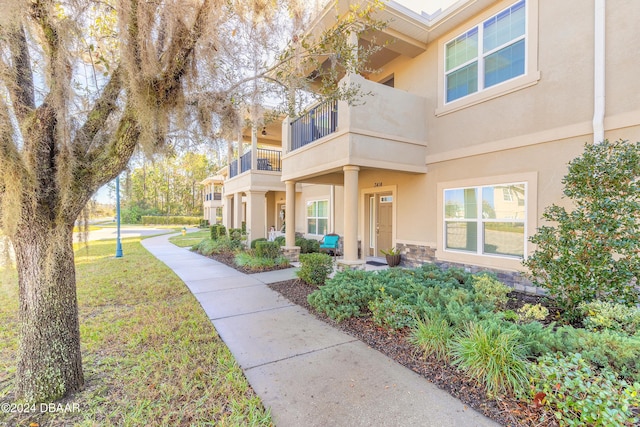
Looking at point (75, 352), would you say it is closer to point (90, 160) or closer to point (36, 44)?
point (90, 160)

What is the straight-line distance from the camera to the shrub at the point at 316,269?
23.0 ft

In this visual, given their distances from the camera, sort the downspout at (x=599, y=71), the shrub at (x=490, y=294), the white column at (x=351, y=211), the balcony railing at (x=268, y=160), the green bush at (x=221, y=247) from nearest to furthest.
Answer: the shrub at (x=490, y=294) < the downspout at (x=599, y=71) < the white column at (x=351, y=211) < the green bush at (x=221, y=247) < the balcony railing at (x=268, y=160)

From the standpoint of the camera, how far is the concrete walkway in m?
2.60

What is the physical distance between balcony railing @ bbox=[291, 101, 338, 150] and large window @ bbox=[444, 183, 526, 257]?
370 centimetres

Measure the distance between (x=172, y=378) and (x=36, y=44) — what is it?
3647mm

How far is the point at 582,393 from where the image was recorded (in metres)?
2.42

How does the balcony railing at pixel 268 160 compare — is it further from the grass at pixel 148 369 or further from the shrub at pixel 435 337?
the shrub at pixel 435 337

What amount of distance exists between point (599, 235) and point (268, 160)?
1290 centimetres

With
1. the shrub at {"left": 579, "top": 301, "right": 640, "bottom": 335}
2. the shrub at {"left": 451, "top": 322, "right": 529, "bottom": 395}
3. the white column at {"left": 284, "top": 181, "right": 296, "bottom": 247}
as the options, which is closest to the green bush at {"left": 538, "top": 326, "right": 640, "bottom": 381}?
the shrub at {"left": 579, "top": 301, "right": 640, "bottom": 335}

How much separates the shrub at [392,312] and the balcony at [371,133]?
11.7ft

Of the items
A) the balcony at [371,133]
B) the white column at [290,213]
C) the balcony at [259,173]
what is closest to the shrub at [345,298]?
the balcony at [371,133]

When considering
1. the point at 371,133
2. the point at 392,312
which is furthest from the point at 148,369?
the point at 371,133

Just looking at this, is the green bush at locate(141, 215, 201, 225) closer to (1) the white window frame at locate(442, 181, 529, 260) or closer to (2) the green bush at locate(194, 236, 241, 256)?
(2) the green bush at locate(194, 236, 241, 256)

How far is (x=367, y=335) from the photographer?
4.33m
